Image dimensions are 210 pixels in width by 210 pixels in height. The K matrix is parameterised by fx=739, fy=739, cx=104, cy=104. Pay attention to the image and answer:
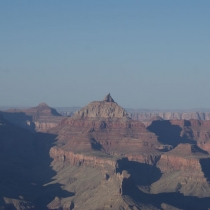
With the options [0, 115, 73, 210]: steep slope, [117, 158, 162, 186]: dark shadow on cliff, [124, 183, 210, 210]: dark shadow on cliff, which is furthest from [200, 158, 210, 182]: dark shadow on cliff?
[0, 115, 73, 210]: steep slope

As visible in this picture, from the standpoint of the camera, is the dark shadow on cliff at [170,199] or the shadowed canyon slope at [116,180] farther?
the shadowed canyon slope at [116,180]

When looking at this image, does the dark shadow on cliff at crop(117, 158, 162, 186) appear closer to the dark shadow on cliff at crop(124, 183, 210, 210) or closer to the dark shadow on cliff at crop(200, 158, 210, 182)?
the dark shadow on cliff at crop(200, 158, 210, 182)

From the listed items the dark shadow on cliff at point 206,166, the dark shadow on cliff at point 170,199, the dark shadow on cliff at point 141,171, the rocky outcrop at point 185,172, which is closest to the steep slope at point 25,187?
the dark shadow on cliff at point 141,171

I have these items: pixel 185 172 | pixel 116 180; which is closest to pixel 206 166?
pixel 185 172

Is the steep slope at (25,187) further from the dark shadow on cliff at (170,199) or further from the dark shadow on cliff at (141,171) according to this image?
the dark shadow on cliff at (170,199)

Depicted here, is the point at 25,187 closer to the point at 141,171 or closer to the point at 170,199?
the point at 141,171

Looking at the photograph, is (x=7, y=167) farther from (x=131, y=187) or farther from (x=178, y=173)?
(x=131, y=187)

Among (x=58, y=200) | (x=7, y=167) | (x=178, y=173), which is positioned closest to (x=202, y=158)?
A: (x=178, y=173)

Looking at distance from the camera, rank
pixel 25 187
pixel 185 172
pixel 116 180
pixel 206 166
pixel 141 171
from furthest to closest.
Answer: pixel 141 171, pixel 25 187, pixel 206 166, pixel 185 172, pixel 116 180
